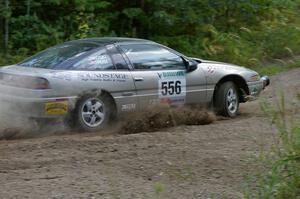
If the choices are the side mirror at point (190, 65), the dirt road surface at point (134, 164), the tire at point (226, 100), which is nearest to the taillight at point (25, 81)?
the dirt road surface at point (134, 164)

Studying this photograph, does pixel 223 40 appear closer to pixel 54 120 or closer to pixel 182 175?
pixel 54 120

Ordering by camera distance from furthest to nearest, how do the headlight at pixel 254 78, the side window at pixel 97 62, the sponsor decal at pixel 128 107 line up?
the headlight at pixel 254 78 → the sponsor decal at pixel 128 107 → the side window at pixel 97 62

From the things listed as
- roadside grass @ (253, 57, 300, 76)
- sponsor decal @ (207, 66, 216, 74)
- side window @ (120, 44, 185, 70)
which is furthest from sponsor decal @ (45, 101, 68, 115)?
roadside grass @ (253, 57, 300, 76)

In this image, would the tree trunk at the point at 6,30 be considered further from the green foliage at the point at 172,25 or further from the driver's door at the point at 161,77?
the driver's door at the point at 161,77

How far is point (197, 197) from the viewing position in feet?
18.4

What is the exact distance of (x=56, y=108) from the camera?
850cm

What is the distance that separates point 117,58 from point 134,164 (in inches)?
119

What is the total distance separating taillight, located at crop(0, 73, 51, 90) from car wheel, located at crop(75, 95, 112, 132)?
59 centimetres

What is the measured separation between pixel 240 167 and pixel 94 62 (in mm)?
3378

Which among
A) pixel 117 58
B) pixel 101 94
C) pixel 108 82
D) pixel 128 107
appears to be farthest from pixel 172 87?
pixel 101 94

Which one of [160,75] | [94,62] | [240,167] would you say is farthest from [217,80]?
[240,167]

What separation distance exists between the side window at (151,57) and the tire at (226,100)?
0.88 m

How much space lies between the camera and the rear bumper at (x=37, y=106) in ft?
27.6

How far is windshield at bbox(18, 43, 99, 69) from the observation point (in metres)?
8.99
